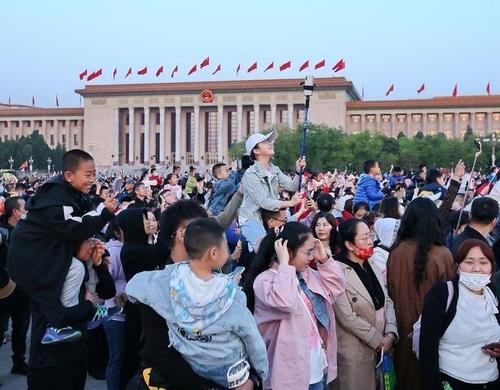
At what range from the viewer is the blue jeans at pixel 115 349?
4.95 metres

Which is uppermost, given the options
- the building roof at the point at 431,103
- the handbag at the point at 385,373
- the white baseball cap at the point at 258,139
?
the building roof at the point at 431,103

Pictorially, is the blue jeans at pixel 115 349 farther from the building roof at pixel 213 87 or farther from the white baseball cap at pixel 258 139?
the building roof at pixel 213 87

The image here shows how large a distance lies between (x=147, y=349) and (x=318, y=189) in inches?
331

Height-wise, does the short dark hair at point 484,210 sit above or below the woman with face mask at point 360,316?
above

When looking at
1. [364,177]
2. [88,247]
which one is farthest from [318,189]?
[88,247]

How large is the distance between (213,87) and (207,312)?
7225 cm

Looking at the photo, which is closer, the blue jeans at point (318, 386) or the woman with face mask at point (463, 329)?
the woman with face mask at point (463, 329)

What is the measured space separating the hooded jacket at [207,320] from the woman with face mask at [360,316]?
138 cm

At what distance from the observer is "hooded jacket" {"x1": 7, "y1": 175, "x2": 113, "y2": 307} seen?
3668 mm

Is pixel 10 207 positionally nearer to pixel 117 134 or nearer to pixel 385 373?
pixel 385 373

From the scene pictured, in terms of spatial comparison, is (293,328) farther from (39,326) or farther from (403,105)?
(403,105)

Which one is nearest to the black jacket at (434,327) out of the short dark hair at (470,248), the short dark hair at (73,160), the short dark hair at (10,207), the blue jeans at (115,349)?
the short dark hair at (470,248)

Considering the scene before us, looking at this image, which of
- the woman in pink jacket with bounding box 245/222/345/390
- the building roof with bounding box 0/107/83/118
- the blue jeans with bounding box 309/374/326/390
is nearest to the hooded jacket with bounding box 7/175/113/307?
the woman in pink jacket with bounding box 245/222/345/390

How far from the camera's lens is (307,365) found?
12.0ft
